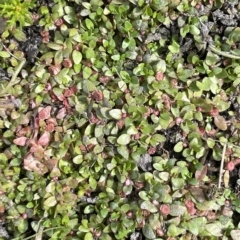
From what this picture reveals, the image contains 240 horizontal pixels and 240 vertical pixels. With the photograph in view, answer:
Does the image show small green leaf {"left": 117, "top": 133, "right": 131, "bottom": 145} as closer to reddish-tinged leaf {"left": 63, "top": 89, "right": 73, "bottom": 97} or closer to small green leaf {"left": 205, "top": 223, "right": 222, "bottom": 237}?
reddish-tinged leaf {"left": 63, "top": 89, "right": 73, "bottom": 97}

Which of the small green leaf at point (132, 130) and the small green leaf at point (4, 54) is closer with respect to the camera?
the small green leaf at point (132, 130)

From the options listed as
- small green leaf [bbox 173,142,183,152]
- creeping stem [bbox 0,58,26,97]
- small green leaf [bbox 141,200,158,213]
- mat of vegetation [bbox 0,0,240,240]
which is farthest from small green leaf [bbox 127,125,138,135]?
creeping stem [bbox 0,58,26,97]

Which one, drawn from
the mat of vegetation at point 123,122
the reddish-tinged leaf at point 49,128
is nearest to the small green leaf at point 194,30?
the mat of vegetation at point 123,122

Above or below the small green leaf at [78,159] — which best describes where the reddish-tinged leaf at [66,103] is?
above

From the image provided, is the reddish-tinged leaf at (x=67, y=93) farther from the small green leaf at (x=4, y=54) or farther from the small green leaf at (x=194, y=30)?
the small green leaf at (x=194, y=30)

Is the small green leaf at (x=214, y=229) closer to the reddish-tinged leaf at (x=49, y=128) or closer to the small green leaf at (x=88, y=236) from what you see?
the small green leaf at (x=88, y=236)

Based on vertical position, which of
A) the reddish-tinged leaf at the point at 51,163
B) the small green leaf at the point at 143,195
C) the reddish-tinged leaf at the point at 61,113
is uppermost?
the reddish-tinged leaf at the point at 61,113

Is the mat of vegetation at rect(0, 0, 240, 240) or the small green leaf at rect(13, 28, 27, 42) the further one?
the small green leaf at rect(13, 28, 27, 42)

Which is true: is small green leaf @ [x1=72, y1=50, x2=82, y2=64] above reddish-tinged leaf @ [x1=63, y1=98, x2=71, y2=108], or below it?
above

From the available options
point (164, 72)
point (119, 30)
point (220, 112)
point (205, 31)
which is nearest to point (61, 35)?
point (119, 30)
